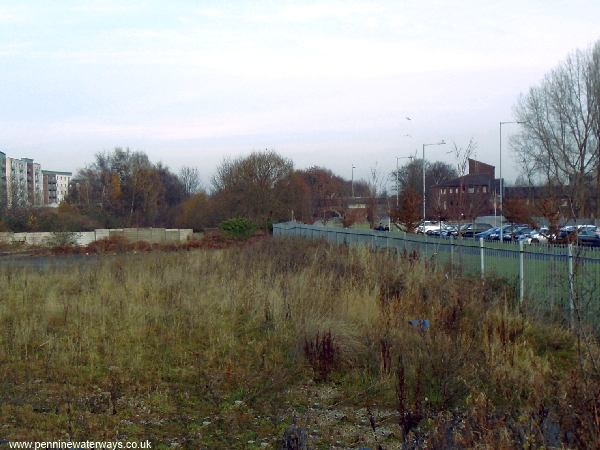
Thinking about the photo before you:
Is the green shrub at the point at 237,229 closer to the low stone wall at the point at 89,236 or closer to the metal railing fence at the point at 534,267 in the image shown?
the low stone wall at the point at 89,236

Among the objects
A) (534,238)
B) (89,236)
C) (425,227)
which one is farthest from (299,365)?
(89,236)

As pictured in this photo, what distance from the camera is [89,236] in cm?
4606

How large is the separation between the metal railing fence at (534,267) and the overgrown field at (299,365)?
502 millimetres

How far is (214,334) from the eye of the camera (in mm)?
8570

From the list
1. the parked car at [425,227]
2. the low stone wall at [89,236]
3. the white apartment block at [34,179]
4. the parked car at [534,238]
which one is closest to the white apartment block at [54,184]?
the white apartment block at [34,179]

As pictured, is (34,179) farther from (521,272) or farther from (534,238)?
(521,272)

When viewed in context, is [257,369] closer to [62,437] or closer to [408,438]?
[62,437]

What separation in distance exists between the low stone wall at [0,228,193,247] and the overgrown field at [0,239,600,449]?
3294 cm

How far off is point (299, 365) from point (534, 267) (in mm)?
5253

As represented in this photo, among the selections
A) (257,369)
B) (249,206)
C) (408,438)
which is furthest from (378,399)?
(249,206)

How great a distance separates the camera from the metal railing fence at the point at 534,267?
8992mm

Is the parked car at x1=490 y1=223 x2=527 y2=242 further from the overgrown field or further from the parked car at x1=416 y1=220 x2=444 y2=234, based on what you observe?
the overgrown field

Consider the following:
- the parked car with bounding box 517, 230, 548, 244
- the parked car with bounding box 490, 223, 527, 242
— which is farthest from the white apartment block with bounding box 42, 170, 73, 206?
the parked car with bounding box 517, 230, 548, 244

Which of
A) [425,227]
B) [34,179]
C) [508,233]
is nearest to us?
[425,227]
